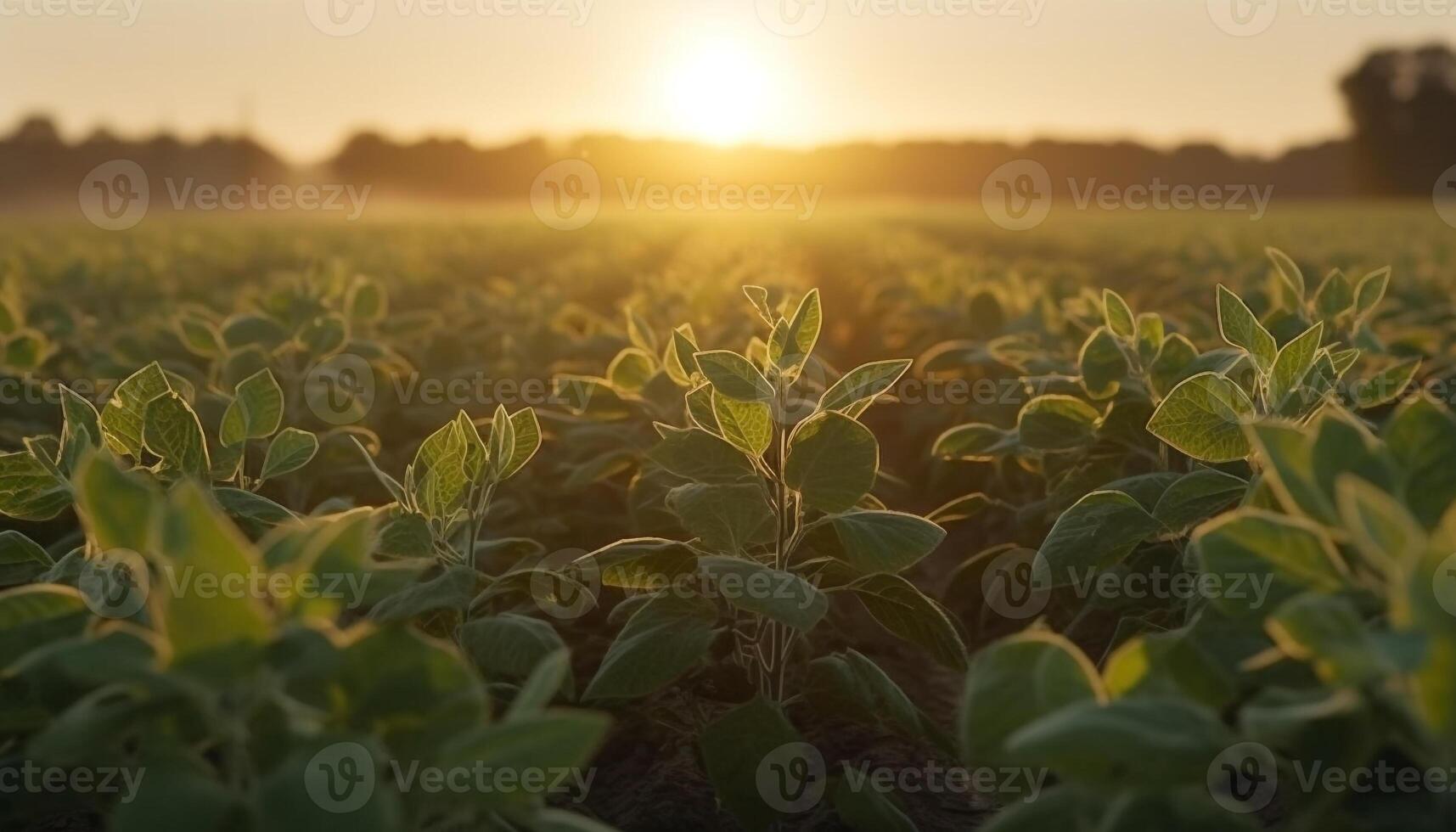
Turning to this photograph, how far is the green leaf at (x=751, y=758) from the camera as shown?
189cm

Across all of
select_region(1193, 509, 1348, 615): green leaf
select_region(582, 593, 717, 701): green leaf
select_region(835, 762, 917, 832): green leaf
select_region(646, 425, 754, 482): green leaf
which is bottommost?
select_region(835, 762, 917, 832): green leaf

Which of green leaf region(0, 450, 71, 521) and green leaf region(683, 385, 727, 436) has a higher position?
green leaf region(683, 385, 727, 436)

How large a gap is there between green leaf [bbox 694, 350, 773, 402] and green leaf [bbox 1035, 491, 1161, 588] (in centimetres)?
56

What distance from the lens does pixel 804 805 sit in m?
2.07

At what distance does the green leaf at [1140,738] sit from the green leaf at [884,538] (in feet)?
2.58

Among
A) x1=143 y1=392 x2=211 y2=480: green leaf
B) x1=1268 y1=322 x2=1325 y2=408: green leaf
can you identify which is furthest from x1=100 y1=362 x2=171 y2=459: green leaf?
x1=1268 y1=322 x2=1325 y2=408: green leaf

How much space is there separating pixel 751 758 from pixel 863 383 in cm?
66

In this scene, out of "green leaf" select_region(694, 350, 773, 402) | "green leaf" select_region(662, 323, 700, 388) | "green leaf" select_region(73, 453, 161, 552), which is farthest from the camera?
"green leaf" select_region(662, 323, 700, 388)

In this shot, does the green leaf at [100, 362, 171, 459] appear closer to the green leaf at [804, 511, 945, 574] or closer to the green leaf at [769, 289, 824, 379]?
the green leaf at [769, 289, 824, 379]

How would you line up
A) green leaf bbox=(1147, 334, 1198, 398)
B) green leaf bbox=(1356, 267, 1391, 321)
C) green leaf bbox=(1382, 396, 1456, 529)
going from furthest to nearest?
green leaf bbox=(1356, 267, 1391, 321), green leaf bbox=(1147, 334, 1198, 398), green leaf bbox=(1382, 396, 1456, 529)

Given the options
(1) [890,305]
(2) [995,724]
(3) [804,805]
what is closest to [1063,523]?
(3) [804,805]

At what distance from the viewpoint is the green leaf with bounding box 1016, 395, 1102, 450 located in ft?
8.19

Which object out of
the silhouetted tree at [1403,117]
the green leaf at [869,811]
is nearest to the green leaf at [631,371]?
the green leaf at [869,811]

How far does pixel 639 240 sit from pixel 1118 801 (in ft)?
78.5
